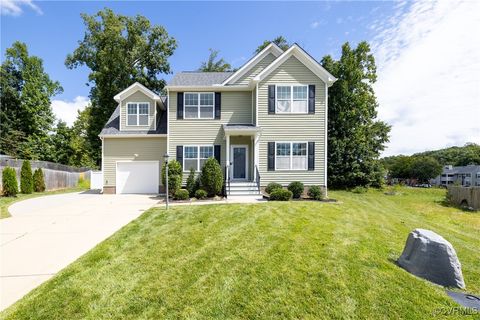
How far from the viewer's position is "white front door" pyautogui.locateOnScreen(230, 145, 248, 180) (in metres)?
14.1

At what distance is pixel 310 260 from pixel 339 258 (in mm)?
560

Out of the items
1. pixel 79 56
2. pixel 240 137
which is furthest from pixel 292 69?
pixel 79 56

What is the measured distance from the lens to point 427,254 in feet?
12.7

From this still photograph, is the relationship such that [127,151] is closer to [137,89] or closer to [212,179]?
[137,89]

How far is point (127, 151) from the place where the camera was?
→ 14.7 metres

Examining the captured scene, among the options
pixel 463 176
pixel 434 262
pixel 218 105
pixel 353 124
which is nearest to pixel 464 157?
pixel 463 176

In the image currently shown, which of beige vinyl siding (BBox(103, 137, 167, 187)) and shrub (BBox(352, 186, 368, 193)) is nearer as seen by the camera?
beige vinyl siding (BBox(103, 137, 167, 187))

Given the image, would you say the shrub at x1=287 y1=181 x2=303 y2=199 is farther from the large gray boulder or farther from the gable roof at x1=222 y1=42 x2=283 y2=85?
the large gray boulder

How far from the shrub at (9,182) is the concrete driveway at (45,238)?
4328 mm

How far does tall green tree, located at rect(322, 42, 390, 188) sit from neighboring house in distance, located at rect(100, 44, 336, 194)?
293 inches

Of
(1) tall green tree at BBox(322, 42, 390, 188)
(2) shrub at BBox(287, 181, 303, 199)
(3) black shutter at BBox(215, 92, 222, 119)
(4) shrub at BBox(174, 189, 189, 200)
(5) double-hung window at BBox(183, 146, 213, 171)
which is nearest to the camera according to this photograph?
(4) shrub at BBox(174, 189, 189, 200)

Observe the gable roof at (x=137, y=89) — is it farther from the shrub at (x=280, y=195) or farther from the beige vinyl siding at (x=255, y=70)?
the shrub at (x=280, y=195)

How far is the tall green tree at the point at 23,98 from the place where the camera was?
1154 inches

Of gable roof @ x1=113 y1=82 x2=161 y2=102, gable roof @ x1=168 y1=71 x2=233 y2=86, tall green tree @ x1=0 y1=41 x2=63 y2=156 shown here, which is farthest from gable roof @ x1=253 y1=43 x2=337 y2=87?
tall green tree @ x1=0 y1=41 x2=63 y2=156
